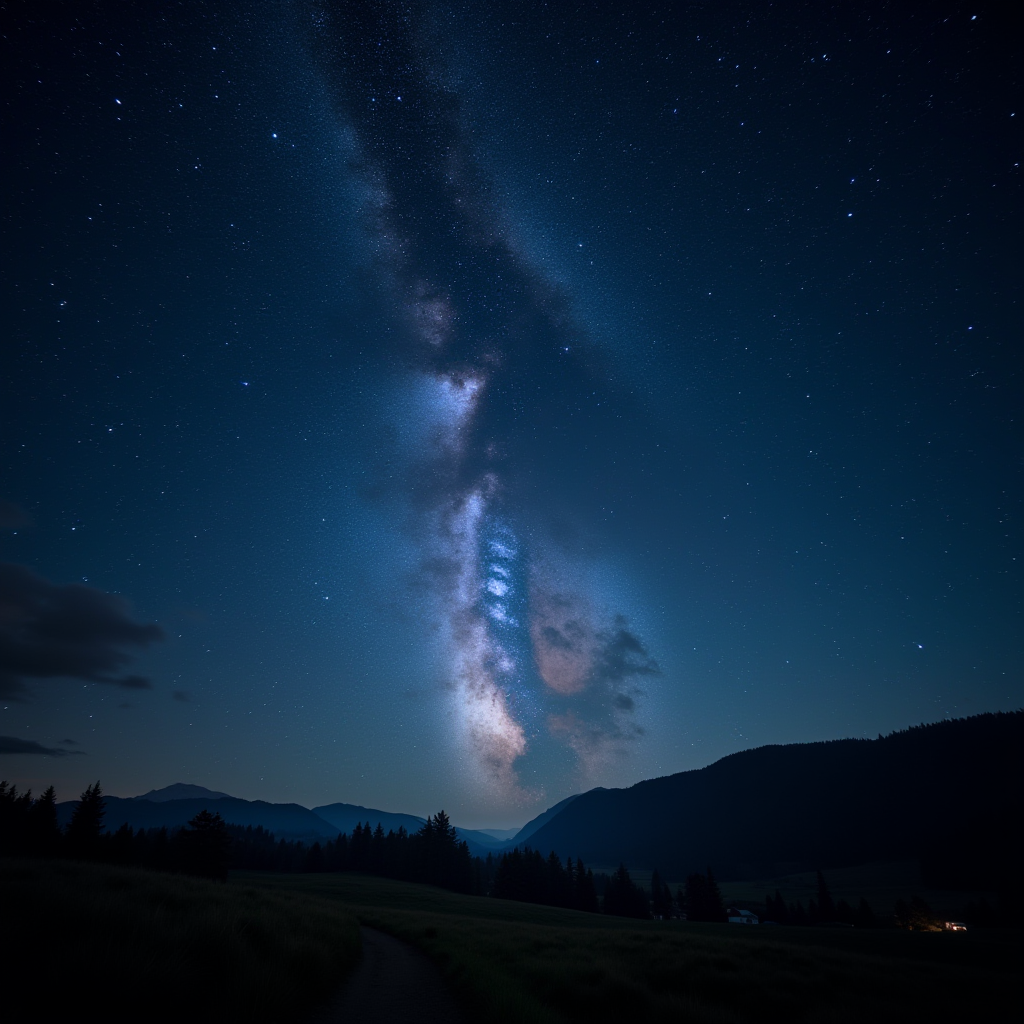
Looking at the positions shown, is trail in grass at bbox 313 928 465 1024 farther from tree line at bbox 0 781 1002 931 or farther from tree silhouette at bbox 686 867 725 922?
tree silhouette at bbox 686 867 725 922

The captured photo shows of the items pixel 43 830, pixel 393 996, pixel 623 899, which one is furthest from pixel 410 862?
pixel 393 996

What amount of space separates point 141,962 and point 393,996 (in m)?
5.71

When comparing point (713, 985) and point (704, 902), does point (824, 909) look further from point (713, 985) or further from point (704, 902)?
point (713, 985)

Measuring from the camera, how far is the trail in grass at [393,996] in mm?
7711

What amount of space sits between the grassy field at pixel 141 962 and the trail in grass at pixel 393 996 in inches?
18.8

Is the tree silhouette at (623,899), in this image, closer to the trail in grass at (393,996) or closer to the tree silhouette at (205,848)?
the tree silhouette at (205,848)

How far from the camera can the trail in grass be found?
771cm

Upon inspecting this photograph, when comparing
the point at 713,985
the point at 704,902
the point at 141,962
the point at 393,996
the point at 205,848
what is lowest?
the point at 704,902

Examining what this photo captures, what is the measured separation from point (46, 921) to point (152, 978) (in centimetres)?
226

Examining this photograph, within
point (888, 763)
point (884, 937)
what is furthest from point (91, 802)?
point (888, 763)

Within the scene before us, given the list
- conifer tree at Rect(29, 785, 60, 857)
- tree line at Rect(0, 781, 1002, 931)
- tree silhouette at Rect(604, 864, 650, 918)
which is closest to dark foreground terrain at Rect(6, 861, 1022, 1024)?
tree line at Rect(0, 781, 1002, 931)

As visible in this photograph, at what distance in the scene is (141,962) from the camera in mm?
5660

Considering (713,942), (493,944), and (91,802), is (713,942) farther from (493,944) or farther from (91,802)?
(91,802)

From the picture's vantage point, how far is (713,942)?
17250 mm
